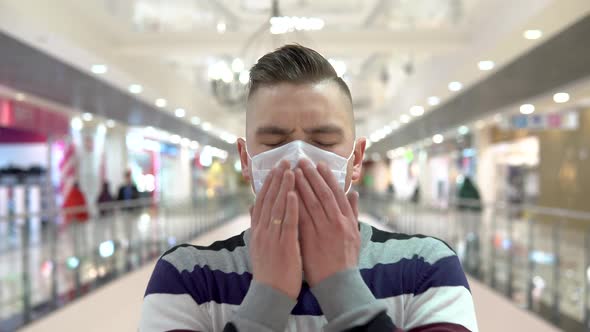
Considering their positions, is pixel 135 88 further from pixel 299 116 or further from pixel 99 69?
pixel 299 116

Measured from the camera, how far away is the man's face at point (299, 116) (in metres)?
1.15

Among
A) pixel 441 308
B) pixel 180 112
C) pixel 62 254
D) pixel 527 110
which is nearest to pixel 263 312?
pixel 441 308

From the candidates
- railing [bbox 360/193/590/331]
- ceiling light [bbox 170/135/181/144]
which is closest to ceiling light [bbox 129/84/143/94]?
railing [bbox 360/193/590/331]

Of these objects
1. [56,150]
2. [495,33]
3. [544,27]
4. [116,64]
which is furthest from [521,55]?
[56,150]

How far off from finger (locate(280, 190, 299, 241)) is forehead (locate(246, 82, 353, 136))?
0.59 ft

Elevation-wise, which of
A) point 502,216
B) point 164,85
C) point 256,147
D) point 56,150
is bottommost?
point 502,216

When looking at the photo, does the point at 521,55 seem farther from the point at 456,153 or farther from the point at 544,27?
the point at 456,153

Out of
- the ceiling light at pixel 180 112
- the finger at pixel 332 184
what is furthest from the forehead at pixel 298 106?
the ceiling light at pixel 180 112

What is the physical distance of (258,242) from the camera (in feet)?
3.48

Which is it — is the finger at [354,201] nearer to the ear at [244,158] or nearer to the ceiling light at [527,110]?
the ear at [244,158]

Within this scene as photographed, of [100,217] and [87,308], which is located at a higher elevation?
[100,217]

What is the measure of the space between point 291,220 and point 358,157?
337 mm

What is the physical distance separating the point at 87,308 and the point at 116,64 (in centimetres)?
379

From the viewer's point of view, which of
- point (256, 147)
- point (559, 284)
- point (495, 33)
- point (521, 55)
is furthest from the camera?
point (521, 55)
